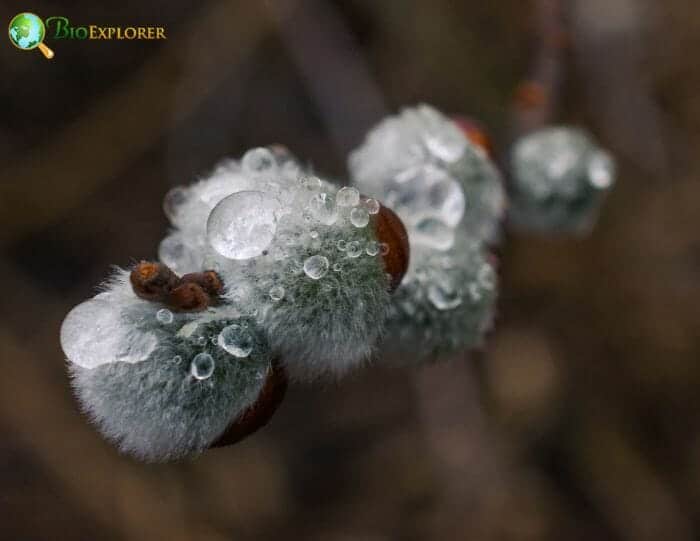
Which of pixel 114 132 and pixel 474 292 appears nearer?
pixel 474 292

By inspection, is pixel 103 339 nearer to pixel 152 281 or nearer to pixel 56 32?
pixel 152 281

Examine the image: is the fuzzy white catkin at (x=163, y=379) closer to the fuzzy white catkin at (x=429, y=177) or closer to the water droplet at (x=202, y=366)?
the water droplet at (x=202, y=366)

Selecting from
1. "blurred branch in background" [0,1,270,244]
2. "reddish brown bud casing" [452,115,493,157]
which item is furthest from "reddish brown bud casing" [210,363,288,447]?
"blurred branch in background" [0,1,270,244]

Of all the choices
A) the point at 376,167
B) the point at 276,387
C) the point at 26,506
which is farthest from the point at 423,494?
the point at 276,387

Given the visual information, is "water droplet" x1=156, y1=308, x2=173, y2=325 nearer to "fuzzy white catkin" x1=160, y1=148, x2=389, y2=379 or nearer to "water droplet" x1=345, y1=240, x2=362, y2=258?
"fuzzy white catkin" x1=160, y1=148, x2=389, y2=379

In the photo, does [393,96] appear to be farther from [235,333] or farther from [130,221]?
[235,333]

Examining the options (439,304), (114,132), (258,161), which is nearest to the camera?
(258,161)

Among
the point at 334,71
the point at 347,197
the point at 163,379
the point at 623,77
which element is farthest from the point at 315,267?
the point at 623,77
